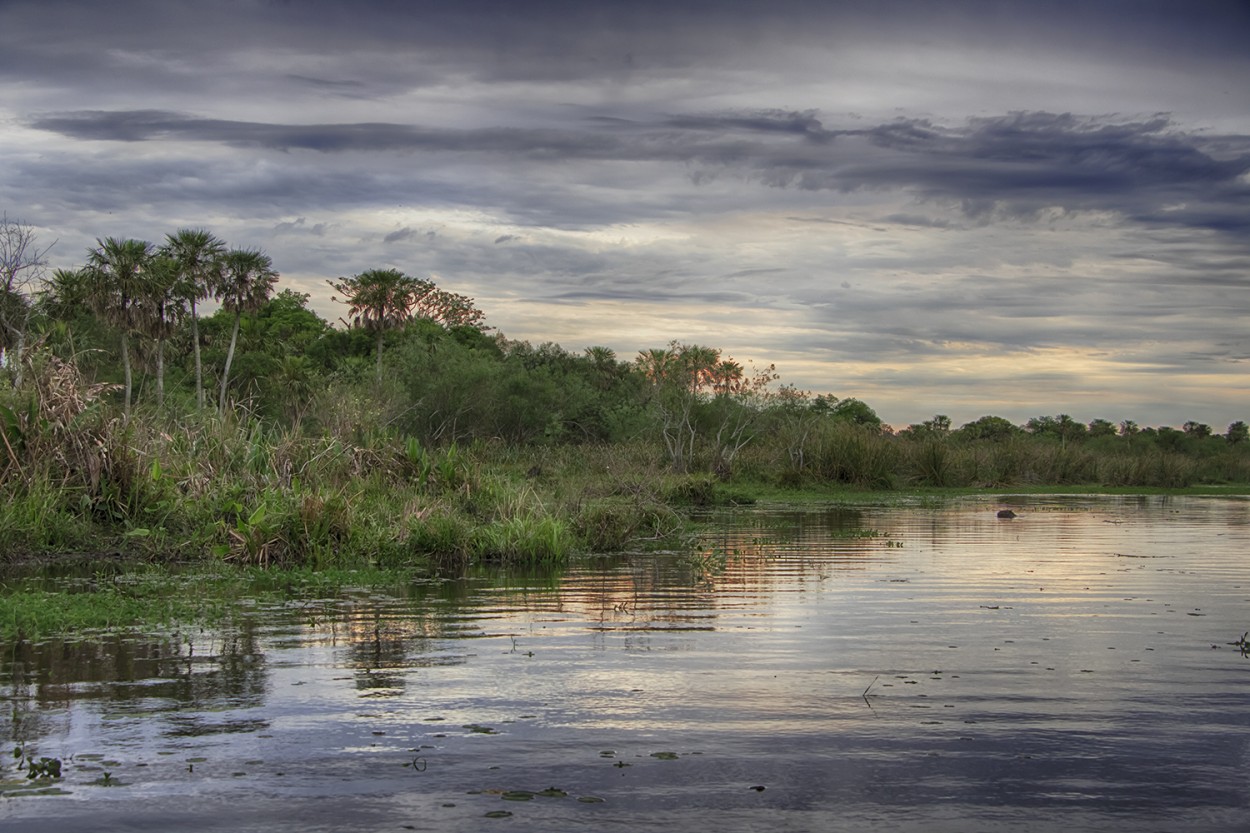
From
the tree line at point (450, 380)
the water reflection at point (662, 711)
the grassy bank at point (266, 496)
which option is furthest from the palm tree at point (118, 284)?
the water reflection at point (662, 711)

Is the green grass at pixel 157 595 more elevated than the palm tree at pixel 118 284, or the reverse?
the palm tree at pixel 118 284

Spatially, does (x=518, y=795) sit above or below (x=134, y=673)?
below

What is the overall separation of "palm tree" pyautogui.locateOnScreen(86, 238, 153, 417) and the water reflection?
48.3 metres

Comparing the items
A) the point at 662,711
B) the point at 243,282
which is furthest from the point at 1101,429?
the point at 662,711

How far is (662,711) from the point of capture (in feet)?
31.9

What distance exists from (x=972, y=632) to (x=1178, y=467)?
192 ft

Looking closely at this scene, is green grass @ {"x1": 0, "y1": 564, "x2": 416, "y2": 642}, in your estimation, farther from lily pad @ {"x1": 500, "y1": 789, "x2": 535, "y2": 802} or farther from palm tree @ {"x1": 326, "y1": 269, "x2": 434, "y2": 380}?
palm tree @ {"x1": 326, "y1": 269, "x2": 434, "y2": 380}

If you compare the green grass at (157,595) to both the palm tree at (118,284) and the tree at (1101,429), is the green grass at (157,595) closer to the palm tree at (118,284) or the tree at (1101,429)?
the palm tree at (118,284)

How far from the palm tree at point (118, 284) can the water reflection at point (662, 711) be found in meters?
48.3

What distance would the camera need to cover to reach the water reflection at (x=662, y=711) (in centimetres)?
726

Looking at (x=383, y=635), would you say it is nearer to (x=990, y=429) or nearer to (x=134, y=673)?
(x=134, y=673)

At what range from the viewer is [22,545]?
20.9m

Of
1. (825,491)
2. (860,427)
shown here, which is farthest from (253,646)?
(860,427)

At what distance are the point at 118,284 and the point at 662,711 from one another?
5719 centimetres
